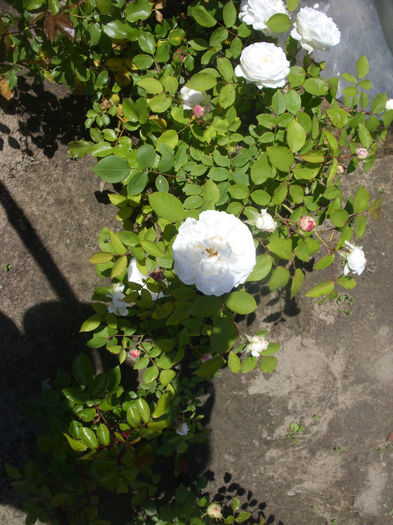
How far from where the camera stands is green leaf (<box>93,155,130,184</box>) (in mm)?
1112

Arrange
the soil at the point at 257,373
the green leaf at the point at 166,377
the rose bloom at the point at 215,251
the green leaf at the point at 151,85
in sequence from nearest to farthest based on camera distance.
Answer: the rose bloom at the point at 215,251
the green leaf at the point at 151,85
the green leaf at the point at 166,377
the soil at the point at 257,373

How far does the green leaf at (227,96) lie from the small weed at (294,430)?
5.90 feet

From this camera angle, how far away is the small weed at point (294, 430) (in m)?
2.24

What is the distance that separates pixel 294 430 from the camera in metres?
2.24

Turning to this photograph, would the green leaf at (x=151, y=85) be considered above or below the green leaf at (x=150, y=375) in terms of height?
above

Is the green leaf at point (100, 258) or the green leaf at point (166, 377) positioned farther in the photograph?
the green leaf at point (166, 377)

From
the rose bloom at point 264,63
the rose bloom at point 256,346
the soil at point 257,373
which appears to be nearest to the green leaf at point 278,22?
the rose bloom at point 264,63

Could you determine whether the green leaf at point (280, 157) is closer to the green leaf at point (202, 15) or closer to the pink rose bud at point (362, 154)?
the pink rose bud at point (362, 154)

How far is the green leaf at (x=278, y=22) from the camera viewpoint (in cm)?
117

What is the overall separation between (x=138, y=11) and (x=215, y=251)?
853mm

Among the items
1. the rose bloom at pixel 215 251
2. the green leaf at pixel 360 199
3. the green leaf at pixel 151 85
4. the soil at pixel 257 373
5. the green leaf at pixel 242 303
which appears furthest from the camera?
the soil at pixel 257 373

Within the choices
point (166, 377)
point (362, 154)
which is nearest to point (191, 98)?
point (362, 154)

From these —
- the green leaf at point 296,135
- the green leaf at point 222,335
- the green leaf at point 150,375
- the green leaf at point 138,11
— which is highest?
the green leaf at point 138,11

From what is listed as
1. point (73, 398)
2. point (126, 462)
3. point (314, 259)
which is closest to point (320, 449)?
point (314, 259)
